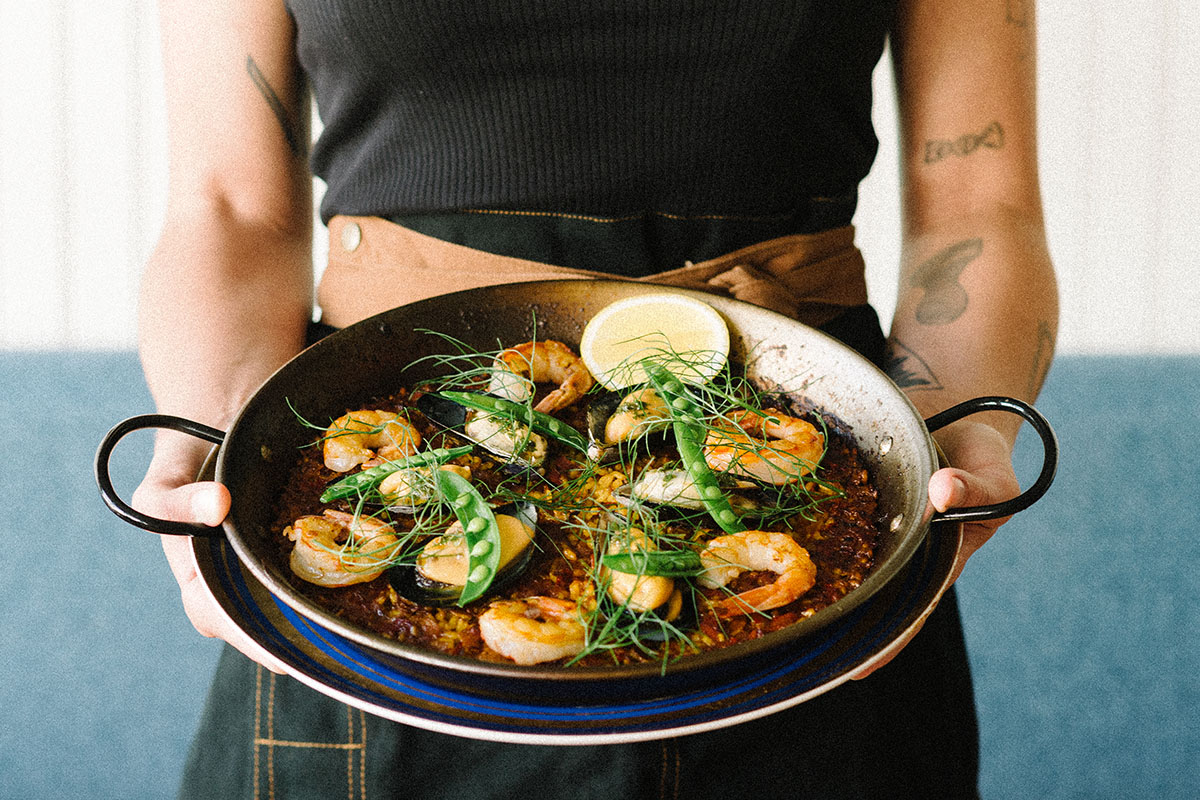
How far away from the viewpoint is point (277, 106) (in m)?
1.39

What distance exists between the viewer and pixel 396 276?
1260 millimetres

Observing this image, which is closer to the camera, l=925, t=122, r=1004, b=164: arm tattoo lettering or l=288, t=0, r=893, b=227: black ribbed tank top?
l=288, t=0, r=893, b=227: black ribbed tank top

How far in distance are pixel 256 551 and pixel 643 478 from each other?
0.41 m

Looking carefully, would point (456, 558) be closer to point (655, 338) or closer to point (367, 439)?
point (367, 439)

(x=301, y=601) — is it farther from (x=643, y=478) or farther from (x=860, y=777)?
(x=860, y=777)

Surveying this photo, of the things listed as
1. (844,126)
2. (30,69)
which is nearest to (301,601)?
(844,126)

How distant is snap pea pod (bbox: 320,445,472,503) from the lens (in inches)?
36.9

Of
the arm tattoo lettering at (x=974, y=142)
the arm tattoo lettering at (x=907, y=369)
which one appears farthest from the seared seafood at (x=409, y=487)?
the arm tattoo lettering at (x=974, y=142)

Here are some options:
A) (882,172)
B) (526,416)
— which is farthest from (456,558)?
(882,172)

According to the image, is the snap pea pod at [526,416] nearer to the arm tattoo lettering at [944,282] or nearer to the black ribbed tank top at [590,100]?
the black ribbed tank top at [590,100]

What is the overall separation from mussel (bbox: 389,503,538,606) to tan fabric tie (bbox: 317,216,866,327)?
455mm

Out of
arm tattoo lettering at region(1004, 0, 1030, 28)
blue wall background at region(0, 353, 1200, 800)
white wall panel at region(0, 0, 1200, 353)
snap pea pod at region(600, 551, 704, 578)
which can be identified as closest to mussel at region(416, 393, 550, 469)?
snap pea pod at region(600, 551, 704, 578)

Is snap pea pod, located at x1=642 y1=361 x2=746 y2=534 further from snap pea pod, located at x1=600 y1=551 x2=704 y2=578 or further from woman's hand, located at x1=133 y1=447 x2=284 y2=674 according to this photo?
woman's hand, located at x1=133 y1=447 x2=284 y2=674

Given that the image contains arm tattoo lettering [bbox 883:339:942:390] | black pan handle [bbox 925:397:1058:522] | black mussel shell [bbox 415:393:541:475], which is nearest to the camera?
black pan handle [bbox 925:397:1058:522]
